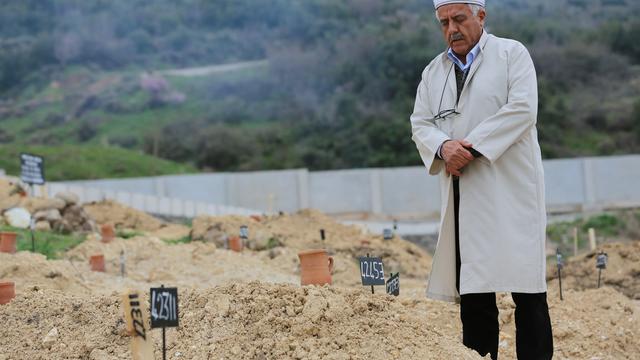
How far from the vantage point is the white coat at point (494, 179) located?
3963 mm

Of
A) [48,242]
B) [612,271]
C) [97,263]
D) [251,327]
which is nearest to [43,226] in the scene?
[48,242]

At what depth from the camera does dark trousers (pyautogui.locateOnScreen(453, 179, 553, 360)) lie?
13.2 ft

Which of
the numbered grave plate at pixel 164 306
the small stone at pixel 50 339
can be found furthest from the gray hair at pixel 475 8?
the small stone at pixel 50 339

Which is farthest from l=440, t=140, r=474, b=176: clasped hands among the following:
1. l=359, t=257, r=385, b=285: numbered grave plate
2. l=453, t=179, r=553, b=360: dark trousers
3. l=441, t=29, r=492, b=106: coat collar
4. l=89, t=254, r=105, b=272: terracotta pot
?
l=89, t=254, r=105, b=272: terracotta pot

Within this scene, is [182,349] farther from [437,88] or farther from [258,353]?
[437,88]

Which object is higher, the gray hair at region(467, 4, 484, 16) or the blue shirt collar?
the gray hair at region(467, 4, 484, 16)

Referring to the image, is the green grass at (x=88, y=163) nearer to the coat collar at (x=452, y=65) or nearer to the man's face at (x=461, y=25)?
the coat collar at (x=452, y=65)

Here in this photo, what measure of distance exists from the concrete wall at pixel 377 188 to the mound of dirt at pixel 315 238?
41.3 feet

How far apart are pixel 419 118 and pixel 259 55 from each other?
172 feet

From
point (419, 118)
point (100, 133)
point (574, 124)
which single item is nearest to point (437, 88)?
point (419, 118)

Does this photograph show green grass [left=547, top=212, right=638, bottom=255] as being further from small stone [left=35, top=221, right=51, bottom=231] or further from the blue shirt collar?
the blue shirt collar

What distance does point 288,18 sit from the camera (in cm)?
5859

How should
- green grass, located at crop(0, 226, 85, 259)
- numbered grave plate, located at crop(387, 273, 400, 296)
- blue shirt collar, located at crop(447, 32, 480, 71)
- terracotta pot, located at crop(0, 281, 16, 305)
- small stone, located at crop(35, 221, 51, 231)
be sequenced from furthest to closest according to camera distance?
small stone, located at crop(35, 221, 51, 231) < green grass, located at crop(0, 226, 85, 259) < terracotta pot, located at crop(0, 281, 16, 305) < numbered grave plate, located at crop(387, 273, 400, 296) < blue shirt collar, located at crop(447, 32, 480, 71)

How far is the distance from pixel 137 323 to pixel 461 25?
6.25 feet
